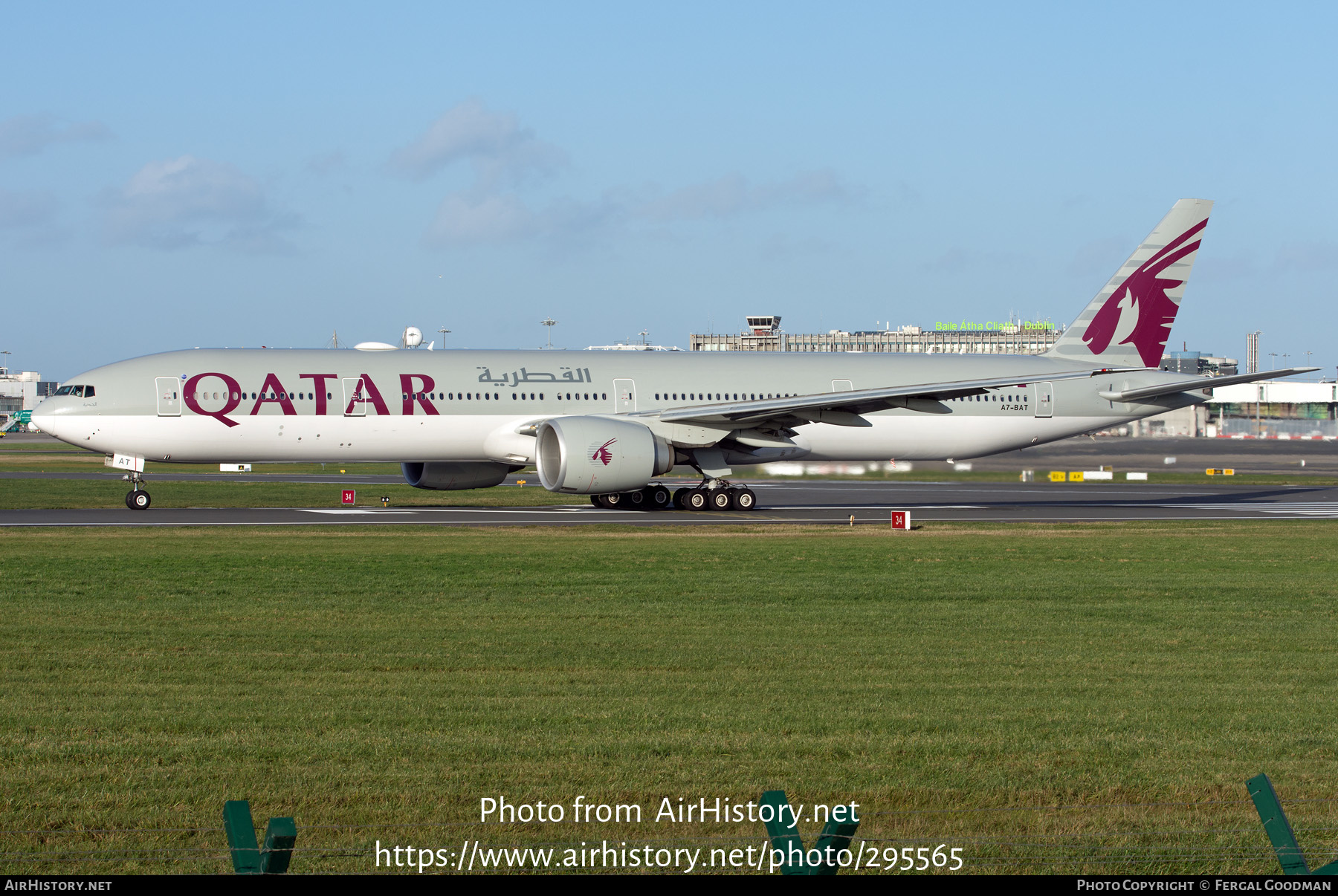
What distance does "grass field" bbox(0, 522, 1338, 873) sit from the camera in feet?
24.2

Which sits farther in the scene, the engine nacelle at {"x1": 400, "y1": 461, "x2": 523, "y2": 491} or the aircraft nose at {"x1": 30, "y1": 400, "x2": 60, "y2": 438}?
the engine nacelle at {"x1": 400, "y1": 461, "x2": 523, "y2": 491}

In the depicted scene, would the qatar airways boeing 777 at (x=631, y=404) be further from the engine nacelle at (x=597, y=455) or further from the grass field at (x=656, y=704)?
the grass field at (x=656, y=704)

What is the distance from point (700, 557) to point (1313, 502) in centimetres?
2632

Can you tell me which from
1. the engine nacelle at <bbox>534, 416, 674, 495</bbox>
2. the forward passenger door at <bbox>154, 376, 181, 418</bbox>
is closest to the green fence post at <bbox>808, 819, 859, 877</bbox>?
the engine nacelle at <bbox>534, 416, 674, 495</bbox>

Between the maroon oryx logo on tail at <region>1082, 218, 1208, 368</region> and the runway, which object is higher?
the maroon oryx logo on tail at <region>1082, 218, 1208, 368</region>

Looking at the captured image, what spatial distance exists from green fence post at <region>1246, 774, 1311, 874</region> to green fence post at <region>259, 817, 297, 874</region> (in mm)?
3476

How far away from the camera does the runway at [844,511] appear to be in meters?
30.8

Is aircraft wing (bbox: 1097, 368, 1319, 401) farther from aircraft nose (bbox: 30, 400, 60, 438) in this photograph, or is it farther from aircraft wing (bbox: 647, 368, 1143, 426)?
aircraft nose (bbox: 30, 400, 60, 438)

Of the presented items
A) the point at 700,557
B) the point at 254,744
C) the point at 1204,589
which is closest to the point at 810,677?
the point at 254,744

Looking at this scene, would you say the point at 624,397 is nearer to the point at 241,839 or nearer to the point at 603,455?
the point at 603,455

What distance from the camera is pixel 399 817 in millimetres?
7438

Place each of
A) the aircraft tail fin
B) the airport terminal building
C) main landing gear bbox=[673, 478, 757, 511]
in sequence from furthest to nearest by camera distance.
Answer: the airport terminal building < the aircraft tail fin < main landing gear bbox=[673, 478, 757, 511]

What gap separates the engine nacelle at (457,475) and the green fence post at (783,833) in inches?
1222

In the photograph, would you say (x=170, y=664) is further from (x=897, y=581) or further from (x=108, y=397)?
(x=108, y=397)
